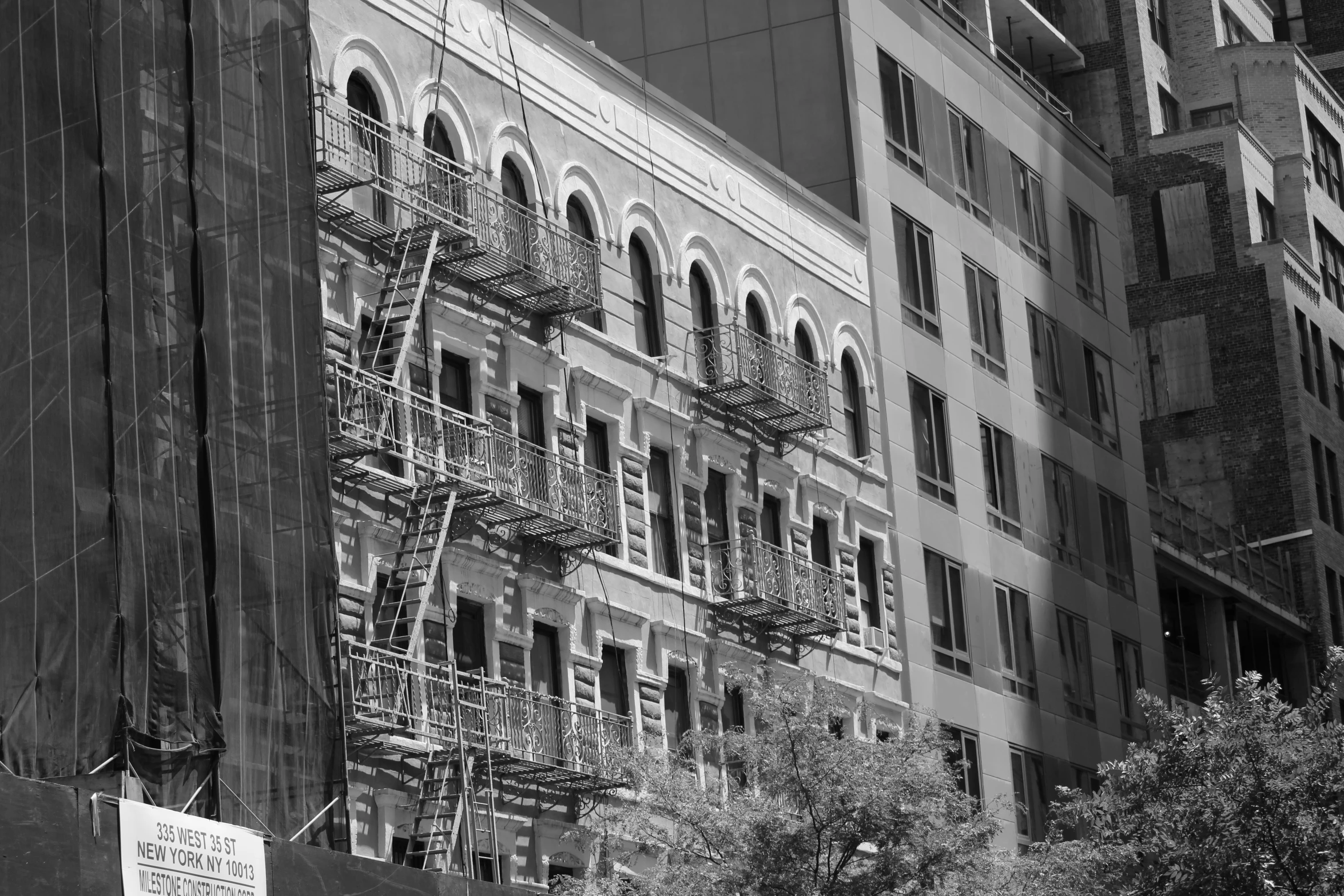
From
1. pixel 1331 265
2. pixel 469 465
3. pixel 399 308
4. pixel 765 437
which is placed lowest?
pixel 469 465

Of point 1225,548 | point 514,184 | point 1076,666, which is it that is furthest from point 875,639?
point 1225,548

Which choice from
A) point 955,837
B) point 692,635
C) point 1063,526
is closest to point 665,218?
point 692,635

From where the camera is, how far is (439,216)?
33219mm

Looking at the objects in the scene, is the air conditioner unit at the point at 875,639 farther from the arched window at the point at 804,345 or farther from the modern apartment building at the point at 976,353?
the arched window at the point at 804,345

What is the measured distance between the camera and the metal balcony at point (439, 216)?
105 ft

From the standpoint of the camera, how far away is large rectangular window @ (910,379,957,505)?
49219 mm

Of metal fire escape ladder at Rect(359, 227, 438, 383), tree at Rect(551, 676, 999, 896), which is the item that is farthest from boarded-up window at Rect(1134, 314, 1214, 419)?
metal fire escape ladder at Rect(359, 227, 438, 383)

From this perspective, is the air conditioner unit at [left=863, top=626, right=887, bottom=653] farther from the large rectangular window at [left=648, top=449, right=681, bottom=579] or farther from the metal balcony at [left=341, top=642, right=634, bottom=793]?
the metal balcony at [left=341, top=642, right=634, bottom=793]

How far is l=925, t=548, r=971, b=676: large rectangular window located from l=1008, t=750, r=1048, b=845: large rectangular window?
104 inches

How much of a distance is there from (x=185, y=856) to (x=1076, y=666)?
34798mm

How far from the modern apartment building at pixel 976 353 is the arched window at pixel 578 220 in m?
10.3

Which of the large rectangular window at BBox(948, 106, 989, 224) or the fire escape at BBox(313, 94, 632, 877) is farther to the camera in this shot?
the large rectangular window at BBox(948, 106, 989, 224)

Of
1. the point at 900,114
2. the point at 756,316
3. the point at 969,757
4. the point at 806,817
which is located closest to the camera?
the point at 806,817

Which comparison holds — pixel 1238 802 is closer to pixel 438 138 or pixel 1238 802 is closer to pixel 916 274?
pixel 438 138
